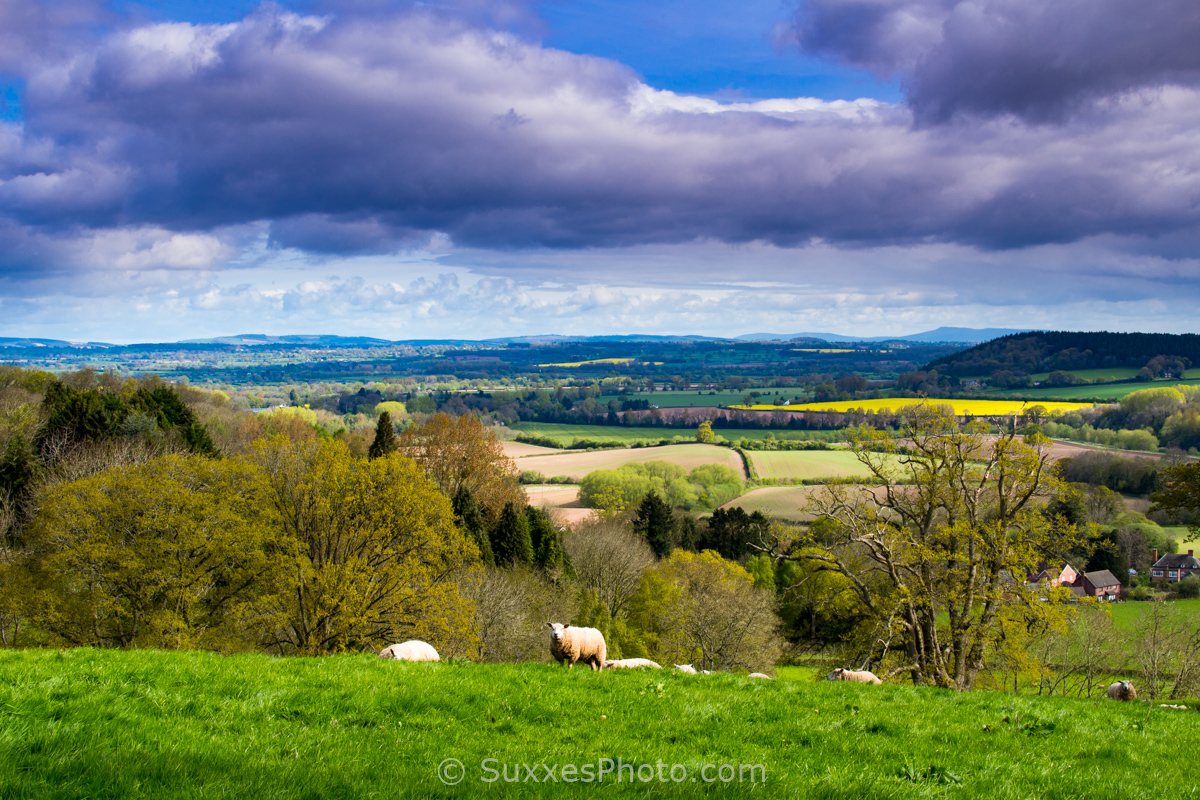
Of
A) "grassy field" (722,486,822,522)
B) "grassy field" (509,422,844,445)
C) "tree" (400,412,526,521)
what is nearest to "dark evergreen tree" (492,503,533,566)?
"tree" (400,412,526,521)

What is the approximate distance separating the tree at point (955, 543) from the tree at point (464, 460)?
133ft

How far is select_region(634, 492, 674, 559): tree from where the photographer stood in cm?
6881

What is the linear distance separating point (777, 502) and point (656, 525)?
22.4 meters

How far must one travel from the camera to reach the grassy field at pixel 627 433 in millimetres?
135375

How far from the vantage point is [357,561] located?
87.1 feet

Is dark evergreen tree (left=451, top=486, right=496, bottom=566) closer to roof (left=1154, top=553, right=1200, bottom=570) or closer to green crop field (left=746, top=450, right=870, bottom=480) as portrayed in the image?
green crop field (left=746, top=450, right=870, bottom=480)

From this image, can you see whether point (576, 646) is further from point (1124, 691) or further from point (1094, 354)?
point (1094, 354)

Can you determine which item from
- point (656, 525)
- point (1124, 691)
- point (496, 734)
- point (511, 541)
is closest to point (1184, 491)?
point (1124, 691)

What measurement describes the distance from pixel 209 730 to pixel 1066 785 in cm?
1037

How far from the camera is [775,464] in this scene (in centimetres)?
10781

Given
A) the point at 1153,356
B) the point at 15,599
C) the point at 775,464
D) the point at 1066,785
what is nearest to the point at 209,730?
the point at 1066,785

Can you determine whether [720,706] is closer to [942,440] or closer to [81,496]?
[942,440]

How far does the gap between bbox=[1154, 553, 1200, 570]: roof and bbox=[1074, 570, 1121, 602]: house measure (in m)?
4.78

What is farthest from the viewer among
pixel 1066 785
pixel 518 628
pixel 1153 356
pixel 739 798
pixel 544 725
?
pixel 1153 356
